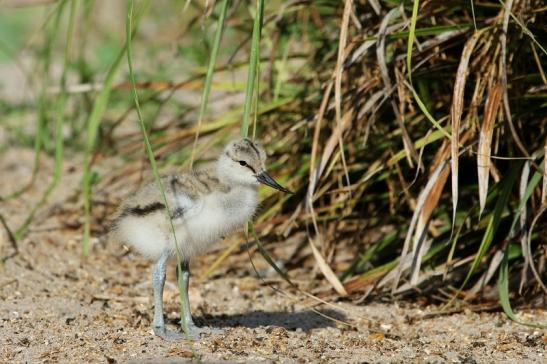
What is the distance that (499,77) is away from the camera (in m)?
3.22

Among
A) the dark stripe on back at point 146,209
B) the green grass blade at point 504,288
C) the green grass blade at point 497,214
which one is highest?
the dark stripe on back at point 146,209

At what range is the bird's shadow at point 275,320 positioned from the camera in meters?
3.37

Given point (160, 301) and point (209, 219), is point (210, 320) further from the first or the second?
point (209, 219)

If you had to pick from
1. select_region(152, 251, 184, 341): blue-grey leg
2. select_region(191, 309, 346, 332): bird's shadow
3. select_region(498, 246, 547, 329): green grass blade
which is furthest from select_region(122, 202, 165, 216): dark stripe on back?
select_region(498, 246, 547, 329): green grass blade

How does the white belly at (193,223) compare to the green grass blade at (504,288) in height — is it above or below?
above

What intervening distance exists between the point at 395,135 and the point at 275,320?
2.92 ft

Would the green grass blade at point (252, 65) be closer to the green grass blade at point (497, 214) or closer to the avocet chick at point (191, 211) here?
the avocet chick at point (191, 211)

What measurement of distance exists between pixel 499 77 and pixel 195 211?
1.16m

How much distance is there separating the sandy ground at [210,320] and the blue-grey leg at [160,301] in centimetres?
4

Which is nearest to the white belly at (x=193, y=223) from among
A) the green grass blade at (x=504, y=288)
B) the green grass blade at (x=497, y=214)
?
the green grass blade at (x=497, y=214)

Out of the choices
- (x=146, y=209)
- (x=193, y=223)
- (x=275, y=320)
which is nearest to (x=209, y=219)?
(x=193, y=223)

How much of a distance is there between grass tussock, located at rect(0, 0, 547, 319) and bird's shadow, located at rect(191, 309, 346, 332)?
0.16m

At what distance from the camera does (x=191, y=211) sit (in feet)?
9.75

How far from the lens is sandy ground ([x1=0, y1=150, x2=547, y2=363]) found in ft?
9.25
